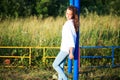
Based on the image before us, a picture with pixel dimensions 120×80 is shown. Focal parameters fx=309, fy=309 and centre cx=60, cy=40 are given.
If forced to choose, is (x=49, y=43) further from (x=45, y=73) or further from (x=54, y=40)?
(x=45, y=73)

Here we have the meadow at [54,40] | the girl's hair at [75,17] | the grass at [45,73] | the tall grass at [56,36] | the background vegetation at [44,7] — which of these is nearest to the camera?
the girl's hair at [75,17]

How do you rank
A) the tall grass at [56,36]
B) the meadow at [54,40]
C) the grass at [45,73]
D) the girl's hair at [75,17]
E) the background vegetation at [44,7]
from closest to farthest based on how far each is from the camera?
the girl's hair at [75,17] < the grass at [45,73] < the meadow at [54,40] < the tall grass at [56,36] < the background vegetation at [44,7]

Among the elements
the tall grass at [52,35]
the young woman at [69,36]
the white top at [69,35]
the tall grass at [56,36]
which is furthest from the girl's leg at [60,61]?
the tall grass at [52,35]

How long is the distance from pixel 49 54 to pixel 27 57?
117cm

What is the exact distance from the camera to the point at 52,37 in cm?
1255

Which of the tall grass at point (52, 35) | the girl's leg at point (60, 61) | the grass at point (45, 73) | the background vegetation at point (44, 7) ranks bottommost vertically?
the grass at point (45, 73)

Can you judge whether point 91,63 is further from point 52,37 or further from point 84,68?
point 52,37

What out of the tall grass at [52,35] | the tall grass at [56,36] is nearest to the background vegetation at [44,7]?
the tall grass at [52,35]

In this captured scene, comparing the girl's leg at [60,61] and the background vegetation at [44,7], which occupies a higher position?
the background vegetation at [44,7]

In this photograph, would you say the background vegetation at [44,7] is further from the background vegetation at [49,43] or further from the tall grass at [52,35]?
the tall grass at [52,35]

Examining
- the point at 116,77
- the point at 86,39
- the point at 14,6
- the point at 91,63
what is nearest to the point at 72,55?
A: the point at 116,77

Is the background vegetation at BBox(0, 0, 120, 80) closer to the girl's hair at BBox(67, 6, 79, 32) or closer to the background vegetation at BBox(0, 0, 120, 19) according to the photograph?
the girl's hair at BBox(67, 6, 79, 32)

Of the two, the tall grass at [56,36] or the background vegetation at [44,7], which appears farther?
the background vegetation at [44,7]

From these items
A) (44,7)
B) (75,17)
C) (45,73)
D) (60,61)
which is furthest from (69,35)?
(44,7)
